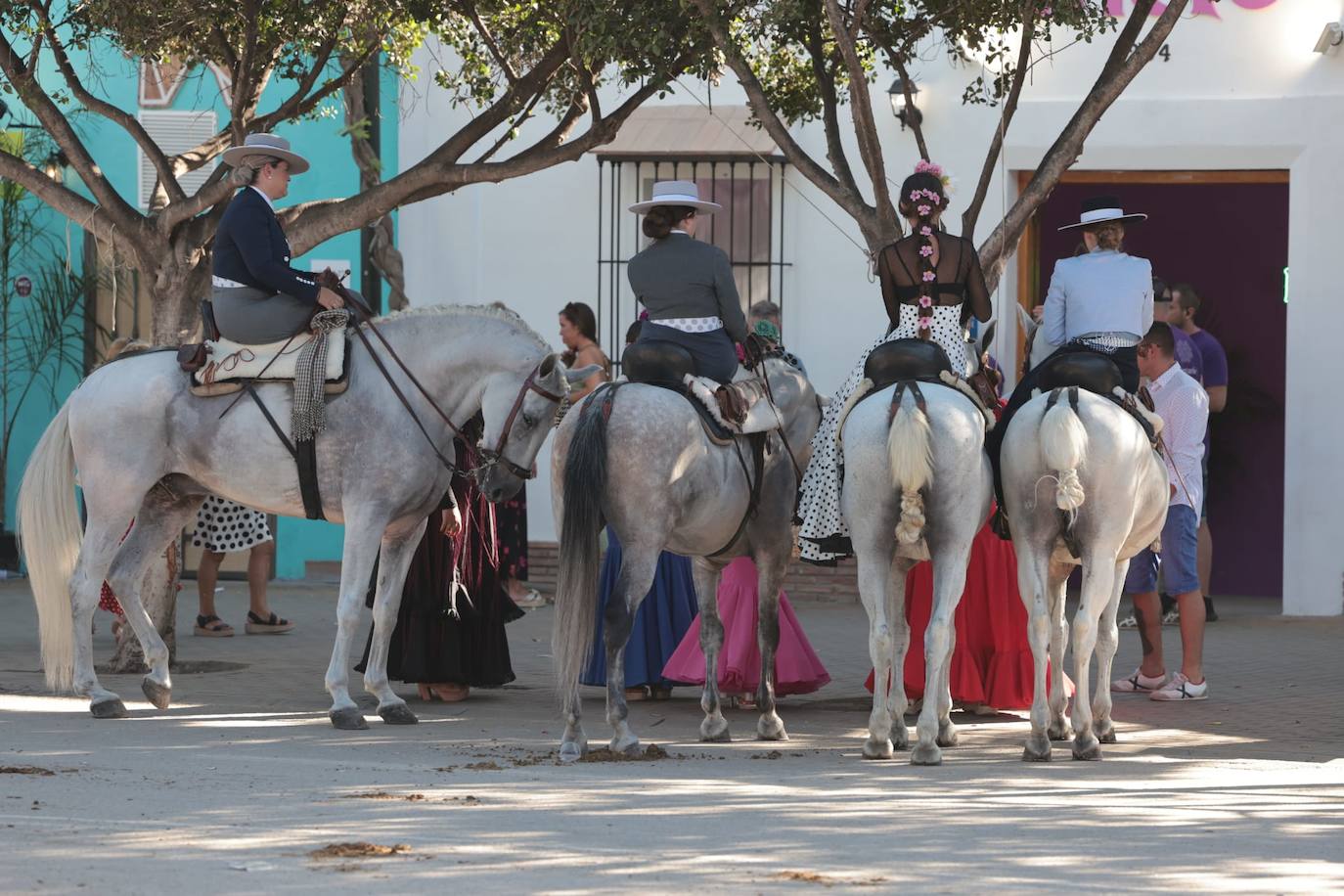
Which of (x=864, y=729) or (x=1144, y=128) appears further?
(x=1144, y=128)

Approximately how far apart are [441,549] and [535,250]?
21.4 feet

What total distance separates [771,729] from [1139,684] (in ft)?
9.44

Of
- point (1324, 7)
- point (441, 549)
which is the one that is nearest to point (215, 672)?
point (441, 549)

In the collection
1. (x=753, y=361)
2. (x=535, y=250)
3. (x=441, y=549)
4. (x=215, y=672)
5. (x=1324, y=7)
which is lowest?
(x=215, y=672)

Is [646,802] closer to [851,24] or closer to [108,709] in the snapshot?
[108,709]

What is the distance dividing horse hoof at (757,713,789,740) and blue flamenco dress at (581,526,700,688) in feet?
4.48

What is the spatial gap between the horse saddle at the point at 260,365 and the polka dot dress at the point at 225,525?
5.85 ft

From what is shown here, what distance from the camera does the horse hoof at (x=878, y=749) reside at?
26.0 feet

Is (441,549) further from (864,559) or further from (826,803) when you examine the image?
(826,803)

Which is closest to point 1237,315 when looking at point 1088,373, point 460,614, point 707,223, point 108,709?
point 707,223

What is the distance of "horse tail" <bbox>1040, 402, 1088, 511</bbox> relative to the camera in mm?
7609

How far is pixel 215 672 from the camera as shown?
11078 millimetres

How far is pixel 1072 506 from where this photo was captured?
7621mm

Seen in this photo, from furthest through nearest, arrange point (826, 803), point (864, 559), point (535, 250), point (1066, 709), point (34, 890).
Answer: point (535, 250)
point (1066, 709)
point (864, 559)
point (826, 803)
point (34, 890)
